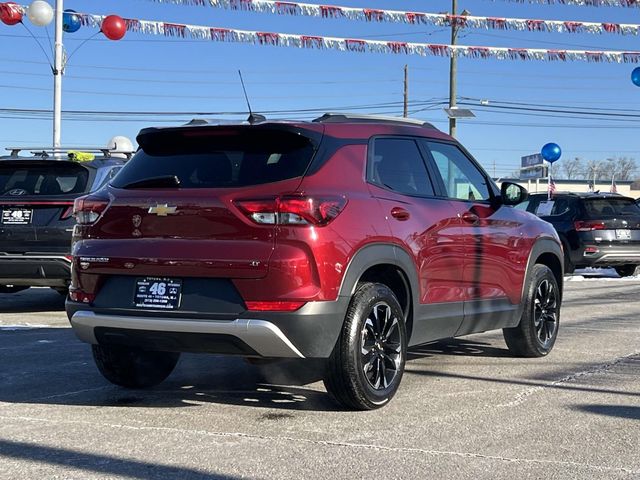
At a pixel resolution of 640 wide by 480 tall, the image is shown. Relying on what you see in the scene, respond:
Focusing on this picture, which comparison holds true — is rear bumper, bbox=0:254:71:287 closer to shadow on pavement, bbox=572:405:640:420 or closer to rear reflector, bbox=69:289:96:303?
rear reflector, bbox=69:289:96:303

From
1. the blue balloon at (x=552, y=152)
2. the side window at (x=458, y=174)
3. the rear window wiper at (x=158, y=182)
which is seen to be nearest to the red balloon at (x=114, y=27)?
the side window at (x=458, y=174)

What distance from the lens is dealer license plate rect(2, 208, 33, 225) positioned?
8789 millimetres

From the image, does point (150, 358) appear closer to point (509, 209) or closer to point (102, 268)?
point (102, 268)

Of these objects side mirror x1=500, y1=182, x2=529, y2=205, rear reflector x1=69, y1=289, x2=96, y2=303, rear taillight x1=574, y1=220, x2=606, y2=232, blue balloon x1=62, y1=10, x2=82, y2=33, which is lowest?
rear taillight x1=574, y1=220, x2=606, y2=232

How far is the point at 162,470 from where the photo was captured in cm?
386

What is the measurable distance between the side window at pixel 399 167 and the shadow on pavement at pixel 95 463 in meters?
2.15

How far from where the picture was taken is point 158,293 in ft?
15.5

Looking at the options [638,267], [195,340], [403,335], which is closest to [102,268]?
[195,340]

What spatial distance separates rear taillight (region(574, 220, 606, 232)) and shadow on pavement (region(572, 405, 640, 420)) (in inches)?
397

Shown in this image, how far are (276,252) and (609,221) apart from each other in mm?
11794

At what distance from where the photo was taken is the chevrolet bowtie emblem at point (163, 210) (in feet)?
15.6

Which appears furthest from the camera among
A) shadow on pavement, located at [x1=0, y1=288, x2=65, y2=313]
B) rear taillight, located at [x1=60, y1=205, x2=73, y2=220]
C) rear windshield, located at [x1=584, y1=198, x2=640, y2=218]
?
rear windshield, located at [x1=584, y1=198, x2=640, y2=218]

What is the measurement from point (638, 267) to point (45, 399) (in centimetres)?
1402

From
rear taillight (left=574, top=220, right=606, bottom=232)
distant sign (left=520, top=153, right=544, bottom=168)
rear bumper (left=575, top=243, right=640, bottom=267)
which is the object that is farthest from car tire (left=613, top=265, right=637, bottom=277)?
distant sign (left=520, top=153, right=544, bottom=168)
